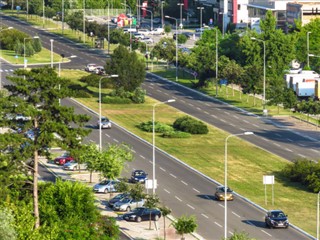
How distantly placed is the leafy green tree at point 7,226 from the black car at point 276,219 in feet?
73.3

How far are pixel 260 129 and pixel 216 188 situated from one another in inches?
1281

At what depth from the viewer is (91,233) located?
92.4 m

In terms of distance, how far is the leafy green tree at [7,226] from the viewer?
83625mm

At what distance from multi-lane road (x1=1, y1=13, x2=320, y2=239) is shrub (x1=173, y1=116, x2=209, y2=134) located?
3.54 meters

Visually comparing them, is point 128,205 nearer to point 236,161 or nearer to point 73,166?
point 73,166

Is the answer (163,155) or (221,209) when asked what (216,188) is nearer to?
(221,209)

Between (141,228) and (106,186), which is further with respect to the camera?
(106,186)

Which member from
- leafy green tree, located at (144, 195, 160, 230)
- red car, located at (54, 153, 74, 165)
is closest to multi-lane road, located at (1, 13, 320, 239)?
leafy green tree, located at (144, 195, 160, 230)

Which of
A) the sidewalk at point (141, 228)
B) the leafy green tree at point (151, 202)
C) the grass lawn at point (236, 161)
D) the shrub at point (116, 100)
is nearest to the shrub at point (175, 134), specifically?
the grass lawn at point (236, 161)

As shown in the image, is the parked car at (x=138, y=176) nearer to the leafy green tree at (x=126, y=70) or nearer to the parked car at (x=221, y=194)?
the parked car at (x=221, y=194)

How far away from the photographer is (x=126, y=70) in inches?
6383

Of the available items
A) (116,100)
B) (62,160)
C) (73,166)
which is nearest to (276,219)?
(73,166)

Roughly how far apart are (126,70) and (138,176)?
4760 centimetres

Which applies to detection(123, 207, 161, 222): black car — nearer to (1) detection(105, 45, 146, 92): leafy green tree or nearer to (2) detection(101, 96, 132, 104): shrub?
(2) detection(101, 96, 132, 104): shrub
